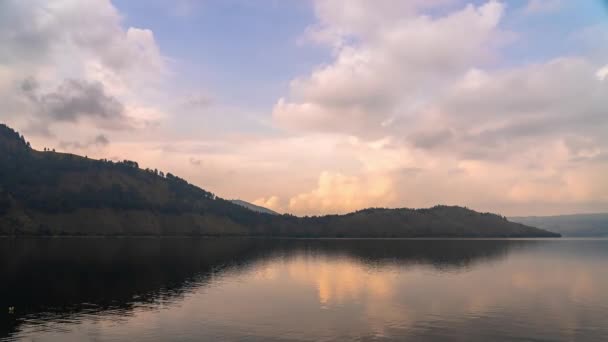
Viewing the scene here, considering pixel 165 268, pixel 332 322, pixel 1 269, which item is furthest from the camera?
pixel 165 268

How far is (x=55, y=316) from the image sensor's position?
8050cm

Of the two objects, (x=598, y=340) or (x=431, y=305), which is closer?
(x=598, y=340)

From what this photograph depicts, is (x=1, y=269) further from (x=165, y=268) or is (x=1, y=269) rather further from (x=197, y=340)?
(x=197, y=340)

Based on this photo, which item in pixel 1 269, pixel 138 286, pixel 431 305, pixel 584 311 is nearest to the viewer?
pixel 584 311

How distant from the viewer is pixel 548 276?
152625mm

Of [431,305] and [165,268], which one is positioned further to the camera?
[165,268]

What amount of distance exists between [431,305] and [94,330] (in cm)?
6405

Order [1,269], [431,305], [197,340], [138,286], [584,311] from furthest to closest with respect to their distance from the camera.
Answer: [1,269] < [138,286] < [431,305] < [584,311] < [197,340]

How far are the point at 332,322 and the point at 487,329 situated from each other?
24.9 metres

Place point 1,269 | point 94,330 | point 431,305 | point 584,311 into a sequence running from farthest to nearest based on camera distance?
1. point 1,269
2. point 431,305
3. point 584,311
4. point 94,330

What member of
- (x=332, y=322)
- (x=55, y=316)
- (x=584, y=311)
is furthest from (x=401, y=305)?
(x=55, y=316)

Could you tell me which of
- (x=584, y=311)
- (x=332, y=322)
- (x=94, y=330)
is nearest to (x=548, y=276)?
(x=584, y=311)

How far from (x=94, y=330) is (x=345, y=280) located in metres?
83.0

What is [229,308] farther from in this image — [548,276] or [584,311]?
[548,276]
